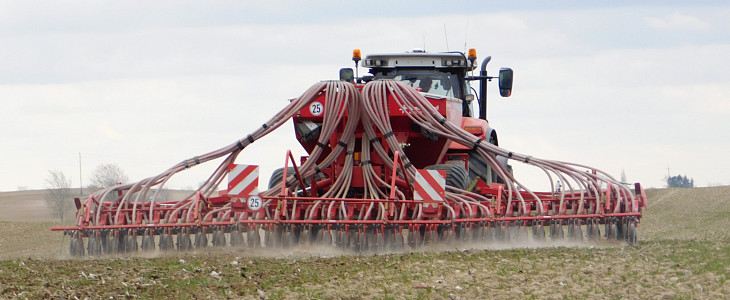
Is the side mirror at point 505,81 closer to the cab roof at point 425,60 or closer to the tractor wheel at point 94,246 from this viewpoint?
the cab roof at point 425,60

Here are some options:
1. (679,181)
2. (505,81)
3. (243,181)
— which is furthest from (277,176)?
(679,181)

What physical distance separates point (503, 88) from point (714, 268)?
5.76 m

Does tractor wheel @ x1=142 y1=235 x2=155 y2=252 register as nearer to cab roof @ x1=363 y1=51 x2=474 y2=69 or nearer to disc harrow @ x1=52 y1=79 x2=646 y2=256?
disc harrow @ x1=52 y1=79 x2=646 y2=256

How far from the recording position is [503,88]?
1401 cm

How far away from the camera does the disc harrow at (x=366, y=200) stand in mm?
11203

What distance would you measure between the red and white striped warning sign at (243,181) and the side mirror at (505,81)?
395cm

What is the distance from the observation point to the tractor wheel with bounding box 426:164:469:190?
12531mm

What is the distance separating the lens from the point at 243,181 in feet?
38.4

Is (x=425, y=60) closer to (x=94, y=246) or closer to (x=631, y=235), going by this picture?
(x=631, y=235)

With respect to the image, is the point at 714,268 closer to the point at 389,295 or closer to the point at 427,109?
the point at 389,295

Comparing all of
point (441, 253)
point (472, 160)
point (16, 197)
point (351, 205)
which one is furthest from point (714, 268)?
point (16, 197)

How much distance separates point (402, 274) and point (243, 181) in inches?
146

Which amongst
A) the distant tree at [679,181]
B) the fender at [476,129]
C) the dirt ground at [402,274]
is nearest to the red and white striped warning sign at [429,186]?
the dirt ground at [402,274]

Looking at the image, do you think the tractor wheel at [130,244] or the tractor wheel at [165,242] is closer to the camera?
the tractor wheel at [165,242]
